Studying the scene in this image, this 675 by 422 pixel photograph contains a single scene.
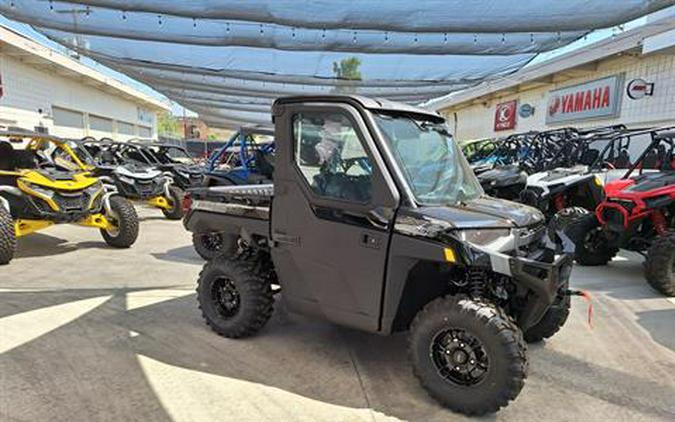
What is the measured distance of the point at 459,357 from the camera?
287cm

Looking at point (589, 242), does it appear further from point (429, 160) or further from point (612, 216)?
point (429, 160)

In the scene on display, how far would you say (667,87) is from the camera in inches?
435

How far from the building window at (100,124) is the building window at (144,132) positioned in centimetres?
562

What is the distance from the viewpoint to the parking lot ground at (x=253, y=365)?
2.87 metres

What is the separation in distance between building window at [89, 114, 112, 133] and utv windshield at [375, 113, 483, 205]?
22.5m

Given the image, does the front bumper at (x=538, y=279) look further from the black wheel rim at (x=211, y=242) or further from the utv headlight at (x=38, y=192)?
the utv headlight at (x=38, y=192)

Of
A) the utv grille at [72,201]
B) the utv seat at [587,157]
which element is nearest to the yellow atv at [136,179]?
the utv grille at [72,201]

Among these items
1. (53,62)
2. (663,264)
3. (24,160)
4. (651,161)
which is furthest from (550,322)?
(53,62)

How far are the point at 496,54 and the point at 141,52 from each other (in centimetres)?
668

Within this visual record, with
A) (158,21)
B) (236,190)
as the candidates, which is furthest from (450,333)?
(158,21)

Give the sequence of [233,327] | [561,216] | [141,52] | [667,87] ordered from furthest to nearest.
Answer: [667,87] → [141,52] → [561,216] → [233,327]

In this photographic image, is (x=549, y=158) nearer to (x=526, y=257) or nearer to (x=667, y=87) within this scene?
(x=667, y=87)

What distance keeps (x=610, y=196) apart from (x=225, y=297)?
186 inches

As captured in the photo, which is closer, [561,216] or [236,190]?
[236,190]
